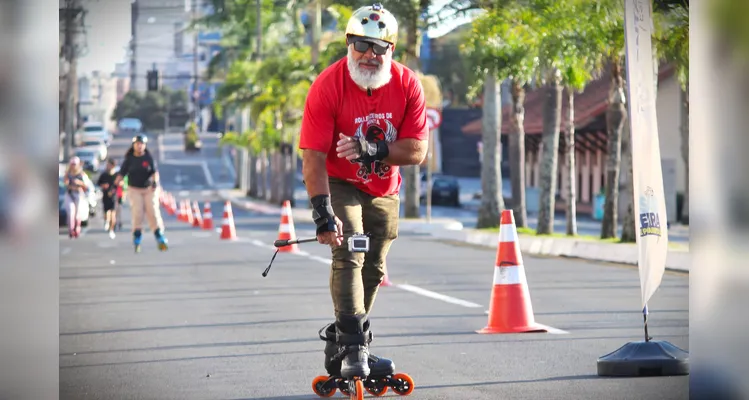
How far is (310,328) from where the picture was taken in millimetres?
11828

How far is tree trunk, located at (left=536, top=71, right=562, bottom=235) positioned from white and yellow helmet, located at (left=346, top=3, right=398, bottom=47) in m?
22.7

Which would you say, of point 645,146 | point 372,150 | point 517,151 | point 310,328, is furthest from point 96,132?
point 372,150

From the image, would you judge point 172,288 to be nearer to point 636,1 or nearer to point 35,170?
point 636,1

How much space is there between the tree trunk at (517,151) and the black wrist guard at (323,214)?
25.4 m

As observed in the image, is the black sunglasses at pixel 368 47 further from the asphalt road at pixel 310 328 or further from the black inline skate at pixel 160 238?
the black inline skate at pixel 160 238

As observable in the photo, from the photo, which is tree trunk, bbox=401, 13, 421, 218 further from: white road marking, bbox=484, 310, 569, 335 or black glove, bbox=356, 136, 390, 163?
black glove, bbox=356, 136, 390, 163

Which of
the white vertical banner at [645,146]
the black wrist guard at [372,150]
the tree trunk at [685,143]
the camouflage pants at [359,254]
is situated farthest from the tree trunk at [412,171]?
the black wrist guard at [372,150]

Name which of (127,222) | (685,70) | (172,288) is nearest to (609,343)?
(172,288)

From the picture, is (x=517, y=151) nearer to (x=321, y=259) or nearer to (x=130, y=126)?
(x=321, y=259)

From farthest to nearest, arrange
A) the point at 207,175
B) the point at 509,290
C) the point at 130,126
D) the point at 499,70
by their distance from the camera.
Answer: the point at 130,126 → the point at 207,175 → the point at 499,70 → the point at 509,290

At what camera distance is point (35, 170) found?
6180 millimetres

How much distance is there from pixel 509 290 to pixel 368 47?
398 cm

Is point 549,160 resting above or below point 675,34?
below

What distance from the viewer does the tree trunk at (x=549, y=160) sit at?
1166 inches
